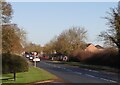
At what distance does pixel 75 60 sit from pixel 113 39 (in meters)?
38.2

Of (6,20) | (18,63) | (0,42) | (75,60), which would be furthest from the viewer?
(75,60)

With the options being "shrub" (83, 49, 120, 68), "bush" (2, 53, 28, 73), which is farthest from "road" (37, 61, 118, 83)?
"shrub" (83, 49, 120, 68)

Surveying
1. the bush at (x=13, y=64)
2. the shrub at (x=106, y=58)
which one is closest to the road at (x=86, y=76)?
the bush at (x=13, y=64)

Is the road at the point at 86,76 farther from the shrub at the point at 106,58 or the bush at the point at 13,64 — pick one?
the shrub at the point at 106,58

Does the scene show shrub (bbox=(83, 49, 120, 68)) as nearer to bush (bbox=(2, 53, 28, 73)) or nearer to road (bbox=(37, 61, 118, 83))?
road (bbox=(37, 61, 118, 83))

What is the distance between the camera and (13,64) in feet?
103

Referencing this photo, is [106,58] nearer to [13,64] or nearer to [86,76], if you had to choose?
[86,76]

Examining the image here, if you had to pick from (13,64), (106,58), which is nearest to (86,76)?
(13,64)

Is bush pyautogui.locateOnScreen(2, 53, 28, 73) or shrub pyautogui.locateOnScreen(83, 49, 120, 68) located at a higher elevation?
shrub pyautogui.locateOnScreen(83, 49, 120, 68)

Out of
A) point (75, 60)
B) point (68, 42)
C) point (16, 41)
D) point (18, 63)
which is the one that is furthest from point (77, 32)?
point (18, 63)

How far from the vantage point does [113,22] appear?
2352 inches

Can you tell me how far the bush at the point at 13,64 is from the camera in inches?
1224

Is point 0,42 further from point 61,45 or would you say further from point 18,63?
point 61,45

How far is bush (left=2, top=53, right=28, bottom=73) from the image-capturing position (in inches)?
1224
